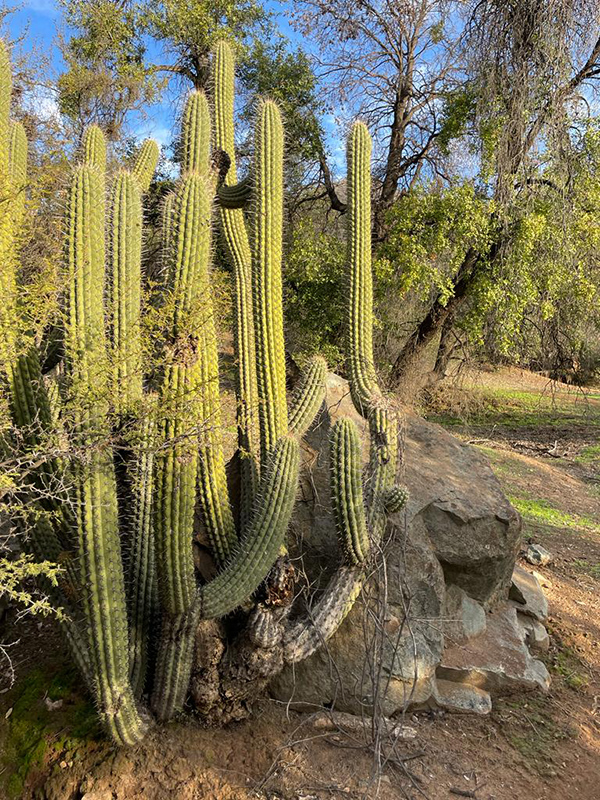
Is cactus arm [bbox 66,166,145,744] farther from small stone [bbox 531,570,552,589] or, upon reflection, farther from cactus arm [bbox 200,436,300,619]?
small stone [bbox 531,570,552,589]

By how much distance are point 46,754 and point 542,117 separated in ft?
28.4

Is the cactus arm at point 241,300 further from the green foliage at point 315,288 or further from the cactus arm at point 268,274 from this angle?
the green foliage at point 315,288

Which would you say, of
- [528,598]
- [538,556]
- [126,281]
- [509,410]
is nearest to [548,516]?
[538,556]

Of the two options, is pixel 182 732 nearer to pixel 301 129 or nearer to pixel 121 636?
pixel 121 636

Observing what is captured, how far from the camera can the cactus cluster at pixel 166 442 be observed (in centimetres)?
299

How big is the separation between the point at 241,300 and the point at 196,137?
1057 millimetres

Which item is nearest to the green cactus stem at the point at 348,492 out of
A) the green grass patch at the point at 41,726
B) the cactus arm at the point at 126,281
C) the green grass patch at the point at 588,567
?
the cactus arm at the point at 126,281

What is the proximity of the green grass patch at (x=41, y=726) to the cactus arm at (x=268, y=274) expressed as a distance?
180 centimetres

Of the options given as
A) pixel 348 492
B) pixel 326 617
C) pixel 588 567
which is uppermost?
pixel 348 492

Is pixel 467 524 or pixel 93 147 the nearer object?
pixel 93 147

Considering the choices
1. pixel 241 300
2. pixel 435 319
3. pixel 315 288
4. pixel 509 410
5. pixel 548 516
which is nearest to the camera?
pixel 241 300

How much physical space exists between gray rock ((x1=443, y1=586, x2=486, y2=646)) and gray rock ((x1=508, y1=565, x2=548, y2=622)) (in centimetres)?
52

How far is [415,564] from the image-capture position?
4.08m

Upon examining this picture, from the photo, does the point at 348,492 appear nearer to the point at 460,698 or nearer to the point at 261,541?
the point at 261,541
